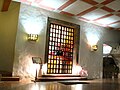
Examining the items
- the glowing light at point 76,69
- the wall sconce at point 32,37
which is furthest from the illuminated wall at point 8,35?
A: the glowing light at point 76,69

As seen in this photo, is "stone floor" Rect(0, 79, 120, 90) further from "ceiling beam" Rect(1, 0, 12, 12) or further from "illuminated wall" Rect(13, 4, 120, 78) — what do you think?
"ceiling beam" Rect(1, 0, 12, 12)

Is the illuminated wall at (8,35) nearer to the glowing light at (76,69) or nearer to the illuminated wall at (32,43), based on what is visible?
the illuminated wall at (32,43)

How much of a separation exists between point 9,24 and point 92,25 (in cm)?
411

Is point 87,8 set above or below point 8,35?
above

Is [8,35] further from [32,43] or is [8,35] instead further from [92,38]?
[92,38]

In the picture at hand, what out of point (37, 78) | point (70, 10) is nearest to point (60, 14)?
point (70, 10)

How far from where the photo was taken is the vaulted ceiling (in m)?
6.00

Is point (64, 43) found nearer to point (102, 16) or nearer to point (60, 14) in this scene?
point (60, 14)

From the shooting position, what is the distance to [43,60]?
6.55 metres

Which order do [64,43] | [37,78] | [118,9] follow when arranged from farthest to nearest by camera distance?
[64,43] → [118,9] → [37,78]

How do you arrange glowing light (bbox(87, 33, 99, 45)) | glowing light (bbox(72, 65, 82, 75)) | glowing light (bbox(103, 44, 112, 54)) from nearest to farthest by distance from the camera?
1. glowing light (bbox(72, 65, 82, 75))
2. glowing light (bbox(87, 33, 99, 45))
3. glowing light (bbox(103, 44, 112, 54))

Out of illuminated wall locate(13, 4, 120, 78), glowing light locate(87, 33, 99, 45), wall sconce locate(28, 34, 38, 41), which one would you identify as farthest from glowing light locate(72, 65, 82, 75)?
wall sconce locate(28, 34, 38, 41)

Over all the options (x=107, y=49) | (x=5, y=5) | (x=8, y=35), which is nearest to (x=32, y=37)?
(x=8, y=35)

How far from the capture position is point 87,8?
6.53 m
